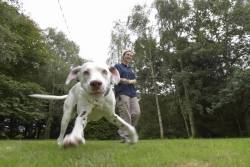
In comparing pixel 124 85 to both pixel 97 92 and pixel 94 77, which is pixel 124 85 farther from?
pixel 94 77

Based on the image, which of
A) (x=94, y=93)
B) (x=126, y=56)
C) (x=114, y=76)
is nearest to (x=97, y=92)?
(x=94, y=93)

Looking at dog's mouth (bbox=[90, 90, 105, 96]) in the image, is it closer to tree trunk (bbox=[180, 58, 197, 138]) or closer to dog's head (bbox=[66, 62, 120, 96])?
dog's head (bbox=[66, 62, 120, 96])

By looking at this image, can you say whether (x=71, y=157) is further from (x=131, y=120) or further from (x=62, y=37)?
(x=62, y=37)

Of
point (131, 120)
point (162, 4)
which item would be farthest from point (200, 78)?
point (131, 120)

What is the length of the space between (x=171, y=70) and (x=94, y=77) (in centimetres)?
2850

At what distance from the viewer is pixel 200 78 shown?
30.4 m

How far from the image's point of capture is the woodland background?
1115 inches

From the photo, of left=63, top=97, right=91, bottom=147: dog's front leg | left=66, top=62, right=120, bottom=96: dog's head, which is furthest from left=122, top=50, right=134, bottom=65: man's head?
left=63, top=97, right=91, bottom=147: dog's front leg

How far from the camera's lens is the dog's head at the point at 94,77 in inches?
204

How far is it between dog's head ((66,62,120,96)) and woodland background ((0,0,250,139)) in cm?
2045

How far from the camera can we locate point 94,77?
17.2 ft

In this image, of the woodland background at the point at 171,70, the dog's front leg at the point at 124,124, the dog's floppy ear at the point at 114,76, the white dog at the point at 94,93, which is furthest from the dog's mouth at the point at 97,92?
the woodland background at the point at 171,70

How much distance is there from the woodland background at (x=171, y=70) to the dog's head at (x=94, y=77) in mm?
20452

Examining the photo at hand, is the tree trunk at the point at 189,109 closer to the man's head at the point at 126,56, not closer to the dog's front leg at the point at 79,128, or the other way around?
the man's head at the point at 126,56
